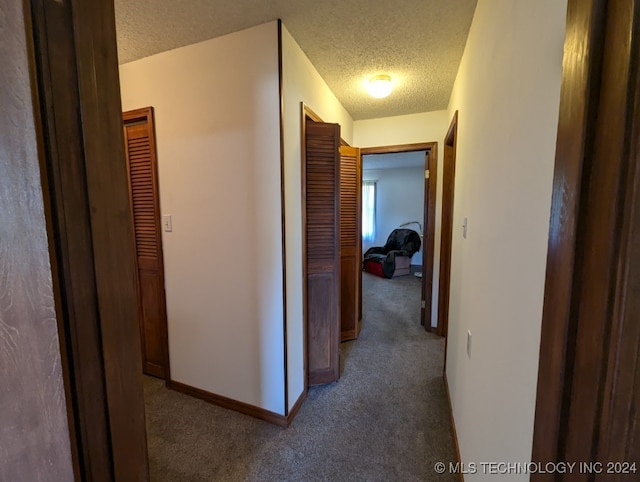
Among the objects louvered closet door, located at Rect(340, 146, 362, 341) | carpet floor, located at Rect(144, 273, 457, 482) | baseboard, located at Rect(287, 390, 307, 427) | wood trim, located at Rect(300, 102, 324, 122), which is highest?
wood trim, located at Rect(300, 102, 324, 122)

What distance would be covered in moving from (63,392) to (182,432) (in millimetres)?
1674

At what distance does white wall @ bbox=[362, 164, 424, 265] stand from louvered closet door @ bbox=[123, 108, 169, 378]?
548 cm

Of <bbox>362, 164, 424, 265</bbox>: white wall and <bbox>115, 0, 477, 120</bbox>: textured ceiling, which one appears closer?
<bbox>115, 0, 477, 120</bbox>: textured ceiling

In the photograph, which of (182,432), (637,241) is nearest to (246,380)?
(182,432)

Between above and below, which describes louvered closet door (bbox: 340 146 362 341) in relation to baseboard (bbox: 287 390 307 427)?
above

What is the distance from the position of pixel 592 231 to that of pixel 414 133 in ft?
10.4

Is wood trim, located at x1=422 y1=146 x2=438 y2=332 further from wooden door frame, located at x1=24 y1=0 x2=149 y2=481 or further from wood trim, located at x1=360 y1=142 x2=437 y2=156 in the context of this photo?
wooden door frame, located at x1=24 y1=0 x2=149 y2=481

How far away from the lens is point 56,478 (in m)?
0.51

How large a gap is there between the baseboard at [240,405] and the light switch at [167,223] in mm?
1218

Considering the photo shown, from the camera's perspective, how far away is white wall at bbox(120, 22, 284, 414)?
5.59 feet

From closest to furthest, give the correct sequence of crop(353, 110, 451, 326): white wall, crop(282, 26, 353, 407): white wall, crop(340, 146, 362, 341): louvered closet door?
1. crop(282, 26, 353, 407): white wall
2. crop(340, 146, 362, 341): louvered closet door
3. crop(353, 110, 451, 326): white wall

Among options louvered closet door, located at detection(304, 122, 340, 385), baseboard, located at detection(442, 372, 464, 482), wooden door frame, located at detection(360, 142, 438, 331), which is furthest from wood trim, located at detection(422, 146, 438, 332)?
louvered closet door, located at detection(304, 122, 340, 385)

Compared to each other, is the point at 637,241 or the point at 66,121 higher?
the point at 66,121

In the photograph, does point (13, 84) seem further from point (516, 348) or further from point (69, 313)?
point (516, 348)
